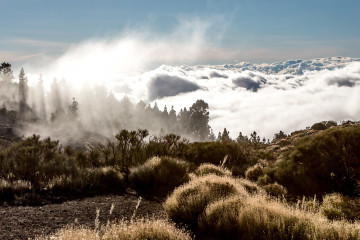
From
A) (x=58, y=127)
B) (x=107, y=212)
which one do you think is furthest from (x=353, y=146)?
(x=58, y=127)

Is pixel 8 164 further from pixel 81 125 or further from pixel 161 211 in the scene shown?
pixel 81 125

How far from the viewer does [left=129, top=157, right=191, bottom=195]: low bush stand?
11539mm

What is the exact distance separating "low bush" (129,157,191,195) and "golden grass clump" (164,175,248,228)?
3.06 meters

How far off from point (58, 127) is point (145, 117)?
35.2m

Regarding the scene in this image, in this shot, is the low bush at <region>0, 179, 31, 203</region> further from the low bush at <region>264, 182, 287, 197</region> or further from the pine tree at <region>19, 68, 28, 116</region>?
the pine tree at <region>19, 68, 28, 116</region>

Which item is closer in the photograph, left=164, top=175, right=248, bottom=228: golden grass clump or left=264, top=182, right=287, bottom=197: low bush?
left=164, top=175, right=248, bottom=228: golden grass clump

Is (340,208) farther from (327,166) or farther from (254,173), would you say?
(254,173)

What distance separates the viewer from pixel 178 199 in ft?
25.8

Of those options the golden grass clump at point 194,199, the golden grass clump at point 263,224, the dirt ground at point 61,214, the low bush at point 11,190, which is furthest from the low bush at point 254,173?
the low bush at point 11,190

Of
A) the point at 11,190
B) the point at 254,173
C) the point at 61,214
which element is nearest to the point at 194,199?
the point at 61,214

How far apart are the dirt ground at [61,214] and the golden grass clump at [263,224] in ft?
5.50

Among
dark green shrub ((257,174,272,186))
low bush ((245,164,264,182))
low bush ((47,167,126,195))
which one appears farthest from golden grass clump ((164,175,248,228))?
low bush ((245,164,264,182))

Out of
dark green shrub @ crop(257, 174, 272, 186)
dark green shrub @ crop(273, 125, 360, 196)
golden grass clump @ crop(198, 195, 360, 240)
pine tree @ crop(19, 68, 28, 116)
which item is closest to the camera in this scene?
golden grass clump @ crop(198, 195, 360, 240)

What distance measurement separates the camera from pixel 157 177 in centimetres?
1180
